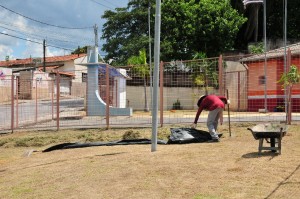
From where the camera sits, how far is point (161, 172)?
663cm

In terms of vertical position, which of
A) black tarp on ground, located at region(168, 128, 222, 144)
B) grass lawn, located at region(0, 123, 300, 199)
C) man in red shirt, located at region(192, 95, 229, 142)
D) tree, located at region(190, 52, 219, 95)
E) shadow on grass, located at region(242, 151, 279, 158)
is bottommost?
grass lawn, located at region(0, 123, 300, 199)

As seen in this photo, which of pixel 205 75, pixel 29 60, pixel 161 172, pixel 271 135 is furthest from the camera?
pixel 29 60

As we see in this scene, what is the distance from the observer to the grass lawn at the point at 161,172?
5.64 metres

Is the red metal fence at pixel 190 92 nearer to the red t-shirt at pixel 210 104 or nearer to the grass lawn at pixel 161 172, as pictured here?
the red t-shirt at pixel 210 104

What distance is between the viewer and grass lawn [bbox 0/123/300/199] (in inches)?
222

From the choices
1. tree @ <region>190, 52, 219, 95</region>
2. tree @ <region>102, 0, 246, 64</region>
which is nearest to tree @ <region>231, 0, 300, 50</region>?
tree @ <region>102, 0, 246, 64</region>

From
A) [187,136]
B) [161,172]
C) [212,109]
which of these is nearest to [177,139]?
[187,136]

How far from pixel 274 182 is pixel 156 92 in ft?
11.9

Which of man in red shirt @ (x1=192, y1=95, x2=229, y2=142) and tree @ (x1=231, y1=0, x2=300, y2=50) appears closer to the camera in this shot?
man in red shirt @ (x1=192, y1=95, x2=229, y2=142)

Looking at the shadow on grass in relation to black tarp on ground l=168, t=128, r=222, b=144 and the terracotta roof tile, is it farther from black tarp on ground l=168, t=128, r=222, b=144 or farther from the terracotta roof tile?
the terracotta roof tile

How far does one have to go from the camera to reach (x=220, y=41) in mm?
31953

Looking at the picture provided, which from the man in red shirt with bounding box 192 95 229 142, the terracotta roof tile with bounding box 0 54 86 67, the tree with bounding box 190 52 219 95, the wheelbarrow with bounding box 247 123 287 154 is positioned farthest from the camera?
the terracotta roof tile with bounding box 0 54 86 67

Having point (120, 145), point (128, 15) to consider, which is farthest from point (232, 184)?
point (128, 15)

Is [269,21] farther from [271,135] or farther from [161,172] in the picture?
[161,172]
